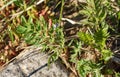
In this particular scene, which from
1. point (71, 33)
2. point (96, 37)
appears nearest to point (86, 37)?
point (96, 37)

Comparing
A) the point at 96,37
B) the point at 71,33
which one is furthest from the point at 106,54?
the point at 71,33

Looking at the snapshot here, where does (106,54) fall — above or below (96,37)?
below

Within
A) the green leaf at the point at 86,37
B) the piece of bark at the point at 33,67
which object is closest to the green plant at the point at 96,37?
the green leaf at the point at 86,37

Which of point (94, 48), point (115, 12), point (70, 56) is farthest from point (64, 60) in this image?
point (115, 12)

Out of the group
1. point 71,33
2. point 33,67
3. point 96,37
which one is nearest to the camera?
point 96,37

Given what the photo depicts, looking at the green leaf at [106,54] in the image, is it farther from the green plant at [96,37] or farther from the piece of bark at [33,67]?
the piece of bark at [33,67]

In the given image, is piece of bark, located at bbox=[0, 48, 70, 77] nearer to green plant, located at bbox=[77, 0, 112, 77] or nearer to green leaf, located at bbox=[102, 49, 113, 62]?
green plant, located at bbox=[77, 0, 112, 77]

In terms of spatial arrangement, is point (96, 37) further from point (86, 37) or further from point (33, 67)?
point (33, 67)

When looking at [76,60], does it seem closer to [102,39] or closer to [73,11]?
[102,39]

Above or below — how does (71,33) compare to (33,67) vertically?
above

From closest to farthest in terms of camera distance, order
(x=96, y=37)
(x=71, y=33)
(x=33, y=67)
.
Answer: (x=96, y=37) → (x=33, y=67) → (x=71, y=33)

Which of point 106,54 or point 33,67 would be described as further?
point 33,67

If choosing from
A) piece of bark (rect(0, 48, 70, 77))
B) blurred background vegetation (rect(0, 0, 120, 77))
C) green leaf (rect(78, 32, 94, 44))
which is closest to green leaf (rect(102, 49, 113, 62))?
blurred background vegetation (rect(0, 0, 120, 77))
